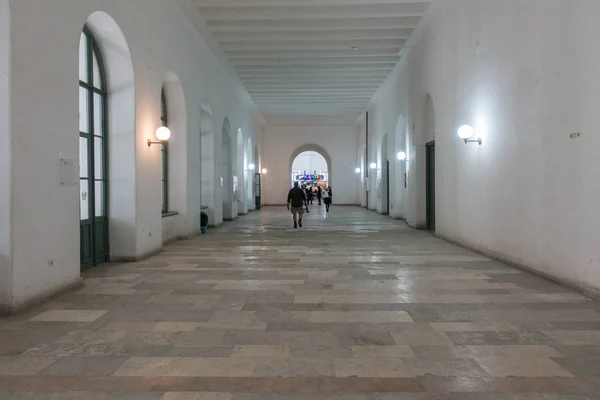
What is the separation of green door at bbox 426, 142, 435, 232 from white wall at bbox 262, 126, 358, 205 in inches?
796

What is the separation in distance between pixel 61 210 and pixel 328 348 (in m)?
4.23

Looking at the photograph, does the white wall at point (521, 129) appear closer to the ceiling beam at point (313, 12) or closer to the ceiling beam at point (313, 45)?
the ceiling beam at point (313, 12)

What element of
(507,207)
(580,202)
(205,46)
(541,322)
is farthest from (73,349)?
(205,46)

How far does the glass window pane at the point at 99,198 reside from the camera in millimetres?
8875

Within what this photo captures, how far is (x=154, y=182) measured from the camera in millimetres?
10367

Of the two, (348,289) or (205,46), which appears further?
(205,46)

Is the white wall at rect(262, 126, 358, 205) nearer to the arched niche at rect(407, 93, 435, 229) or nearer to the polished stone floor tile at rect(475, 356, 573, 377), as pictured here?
the arched niche at rect(407, 93, 435, 229)

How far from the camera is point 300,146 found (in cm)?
3566

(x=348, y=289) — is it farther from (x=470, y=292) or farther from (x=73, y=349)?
(x=73, y=349)

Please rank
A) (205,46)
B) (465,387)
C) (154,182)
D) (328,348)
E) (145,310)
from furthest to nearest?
(205,46) < (154,182) < (145,310) < (328,348) < (465,387)

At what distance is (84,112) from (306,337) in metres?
5.93

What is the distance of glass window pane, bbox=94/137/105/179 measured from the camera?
8844 millimetres

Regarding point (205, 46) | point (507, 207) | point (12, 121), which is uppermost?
point (205, 46)

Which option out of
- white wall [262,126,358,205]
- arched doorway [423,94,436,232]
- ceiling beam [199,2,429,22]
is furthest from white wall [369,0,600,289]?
white wall [262,126,358,205]
